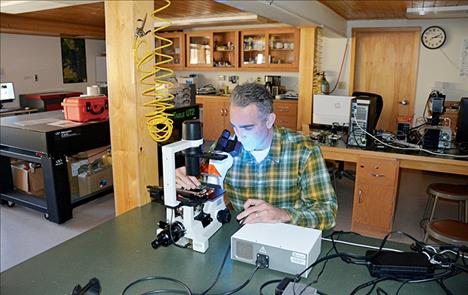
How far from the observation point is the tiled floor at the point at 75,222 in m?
3.14

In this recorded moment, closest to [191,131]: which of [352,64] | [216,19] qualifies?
[216,19]

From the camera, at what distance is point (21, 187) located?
400cm

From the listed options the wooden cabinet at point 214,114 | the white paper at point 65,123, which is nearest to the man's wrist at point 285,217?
the white paper at point 65,123

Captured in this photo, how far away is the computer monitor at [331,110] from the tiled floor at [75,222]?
0.92m

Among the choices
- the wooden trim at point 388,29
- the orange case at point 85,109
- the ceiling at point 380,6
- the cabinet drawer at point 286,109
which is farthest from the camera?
the cabinet drawer at point 286,109

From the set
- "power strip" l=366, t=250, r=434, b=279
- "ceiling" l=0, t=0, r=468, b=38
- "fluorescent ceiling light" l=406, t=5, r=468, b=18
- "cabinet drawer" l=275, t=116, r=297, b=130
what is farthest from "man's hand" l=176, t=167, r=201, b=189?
"cabinet drawer" l=275, t=116, r=297, b=130

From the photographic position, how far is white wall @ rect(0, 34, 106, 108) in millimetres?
6250

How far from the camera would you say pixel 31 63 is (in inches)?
261

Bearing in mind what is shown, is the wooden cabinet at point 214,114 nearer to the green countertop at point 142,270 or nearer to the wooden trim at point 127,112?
the wooden trim at point 127,112

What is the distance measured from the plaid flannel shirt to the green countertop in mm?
294

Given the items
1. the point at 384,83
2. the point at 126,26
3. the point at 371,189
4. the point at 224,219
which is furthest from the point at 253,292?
the point at 384,83

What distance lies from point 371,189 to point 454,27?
3.35 metres

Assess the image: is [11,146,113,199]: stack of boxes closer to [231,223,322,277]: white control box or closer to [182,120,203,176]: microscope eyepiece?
[182,120,203,176]: microscope eyepiece

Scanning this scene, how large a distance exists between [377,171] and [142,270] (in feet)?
7.97
